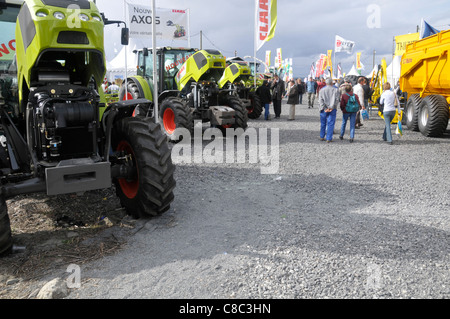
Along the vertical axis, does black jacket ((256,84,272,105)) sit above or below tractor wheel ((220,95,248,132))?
above

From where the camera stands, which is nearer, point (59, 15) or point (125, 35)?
point (59, 15)

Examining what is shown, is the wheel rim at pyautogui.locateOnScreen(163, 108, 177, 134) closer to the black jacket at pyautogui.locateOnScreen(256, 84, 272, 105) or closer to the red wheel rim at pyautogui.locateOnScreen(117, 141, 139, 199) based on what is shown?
the red wheel rim at pyautogui.locateOnScreen(117, 141, 139, 199)

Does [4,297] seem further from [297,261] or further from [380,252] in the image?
[380,252]

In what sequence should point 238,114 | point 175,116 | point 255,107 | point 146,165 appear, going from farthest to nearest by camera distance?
point 255,107 → point 238,114 → point 175,116 → point 146,165

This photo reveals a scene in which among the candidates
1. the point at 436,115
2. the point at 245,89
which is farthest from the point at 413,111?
the point at 245,89

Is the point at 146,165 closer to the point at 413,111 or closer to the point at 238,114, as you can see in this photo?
the point at 238,114

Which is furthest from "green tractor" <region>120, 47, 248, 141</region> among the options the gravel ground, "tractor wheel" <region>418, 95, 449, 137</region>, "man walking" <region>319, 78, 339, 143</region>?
"tractor wheel" <region>418, 95, 449, 137</region>

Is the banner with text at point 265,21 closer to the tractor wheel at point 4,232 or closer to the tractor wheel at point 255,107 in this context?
the tractor wheel at point 255,107

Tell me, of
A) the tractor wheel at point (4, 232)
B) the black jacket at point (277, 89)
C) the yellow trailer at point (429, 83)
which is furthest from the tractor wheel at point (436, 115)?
the tractor wheel at point (4, 232)

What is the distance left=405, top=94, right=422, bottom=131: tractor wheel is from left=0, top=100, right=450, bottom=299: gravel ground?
508 centimetres

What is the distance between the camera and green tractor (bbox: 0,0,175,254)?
3490 millimetres

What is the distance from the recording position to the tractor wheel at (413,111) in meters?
11.5

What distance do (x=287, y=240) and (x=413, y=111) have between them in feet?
31.5

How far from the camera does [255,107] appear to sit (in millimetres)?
15711
